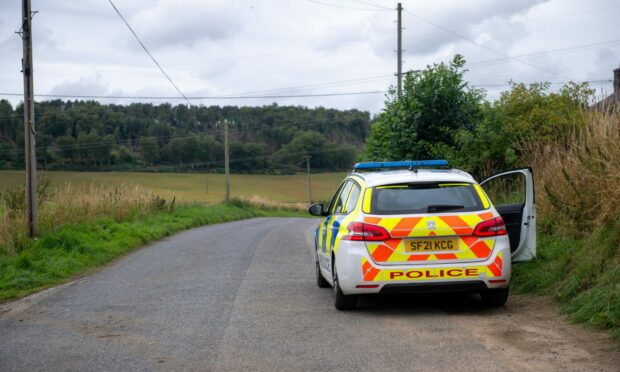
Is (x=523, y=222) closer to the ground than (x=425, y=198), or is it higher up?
closer to the ground

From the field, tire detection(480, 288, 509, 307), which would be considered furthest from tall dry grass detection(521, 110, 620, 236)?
the field

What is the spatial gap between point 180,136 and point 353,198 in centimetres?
8815

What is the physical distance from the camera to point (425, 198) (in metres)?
8.84

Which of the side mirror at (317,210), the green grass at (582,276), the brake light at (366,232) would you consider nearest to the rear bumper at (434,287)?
the brake light at (366,232)

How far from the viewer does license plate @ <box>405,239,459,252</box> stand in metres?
8.45

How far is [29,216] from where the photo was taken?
1644cm

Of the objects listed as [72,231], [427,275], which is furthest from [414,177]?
[72,231]

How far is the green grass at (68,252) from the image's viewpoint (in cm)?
1277

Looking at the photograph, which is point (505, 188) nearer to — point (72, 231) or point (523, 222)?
point (523, 222)

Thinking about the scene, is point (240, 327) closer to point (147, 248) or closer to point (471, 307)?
point (471, 307)

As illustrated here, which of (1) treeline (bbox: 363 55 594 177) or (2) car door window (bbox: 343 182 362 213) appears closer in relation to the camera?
(2) car door window (bbox: 343 182 362 213)

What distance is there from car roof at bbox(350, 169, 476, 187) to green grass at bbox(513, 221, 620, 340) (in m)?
1.54

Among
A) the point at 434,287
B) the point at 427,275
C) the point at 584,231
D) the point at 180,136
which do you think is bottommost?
the point at 434,287

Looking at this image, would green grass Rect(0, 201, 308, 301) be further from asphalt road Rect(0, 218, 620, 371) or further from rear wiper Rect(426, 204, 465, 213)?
rear wiper Rect(426, 204, 465, 213)
